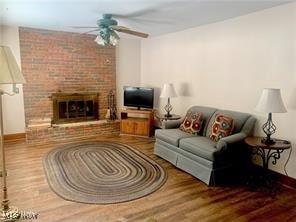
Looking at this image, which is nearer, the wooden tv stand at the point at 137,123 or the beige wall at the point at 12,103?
the beige wall at the point at 12,103

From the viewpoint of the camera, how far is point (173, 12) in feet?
11.8

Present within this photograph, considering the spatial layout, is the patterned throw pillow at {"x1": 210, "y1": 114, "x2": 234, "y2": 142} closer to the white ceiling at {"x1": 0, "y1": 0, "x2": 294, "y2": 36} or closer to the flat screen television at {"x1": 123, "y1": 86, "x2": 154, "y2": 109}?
the white ceiling at {"x1": 0, "y1": 0, "x2": 294, "y2": 36}

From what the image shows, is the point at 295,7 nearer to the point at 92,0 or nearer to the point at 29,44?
the point at 92,0

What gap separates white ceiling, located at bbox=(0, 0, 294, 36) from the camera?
314 cm

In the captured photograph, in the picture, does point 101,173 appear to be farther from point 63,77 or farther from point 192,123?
point 63,77

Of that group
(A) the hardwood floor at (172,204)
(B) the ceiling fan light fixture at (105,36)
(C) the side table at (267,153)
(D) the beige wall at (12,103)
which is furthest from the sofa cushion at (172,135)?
(D) the beige wall at (12,103)

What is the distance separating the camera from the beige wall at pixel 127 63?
609 cm

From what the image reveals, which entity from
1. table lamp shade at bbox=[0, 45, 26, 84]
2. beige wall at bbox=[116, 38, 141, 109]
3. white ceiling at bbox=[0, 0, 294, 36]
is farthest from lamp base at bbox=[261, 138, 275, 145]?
beige wall at bbox=[116, 38, 141, 109]

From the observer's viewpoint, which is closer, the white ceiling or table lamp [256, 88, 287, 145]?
table lamp [256, 88, 287, 145]

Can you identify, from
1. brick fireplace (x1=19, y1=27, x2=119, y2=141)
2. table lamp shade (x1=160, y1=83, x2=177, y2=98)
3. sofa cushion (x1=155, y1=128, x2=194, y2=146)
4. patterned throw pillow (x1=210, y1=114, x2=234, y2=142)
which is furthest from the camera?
brick fireplace (x1=19, y1=27, x2=119, y2=141)

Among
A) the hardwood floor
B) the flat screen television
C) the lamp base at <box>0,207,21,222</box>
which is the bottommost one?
the hardwood floor

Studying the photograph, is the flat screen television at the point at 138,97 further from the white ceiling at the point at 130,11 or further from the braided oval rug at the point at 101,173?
the white ceiling at the point at 130,11

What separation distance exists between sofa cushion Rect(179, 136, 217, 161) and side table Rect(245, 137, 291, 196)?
46 cm

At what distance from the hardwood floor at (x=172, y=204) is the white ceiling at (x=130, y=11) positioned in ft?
7.64
